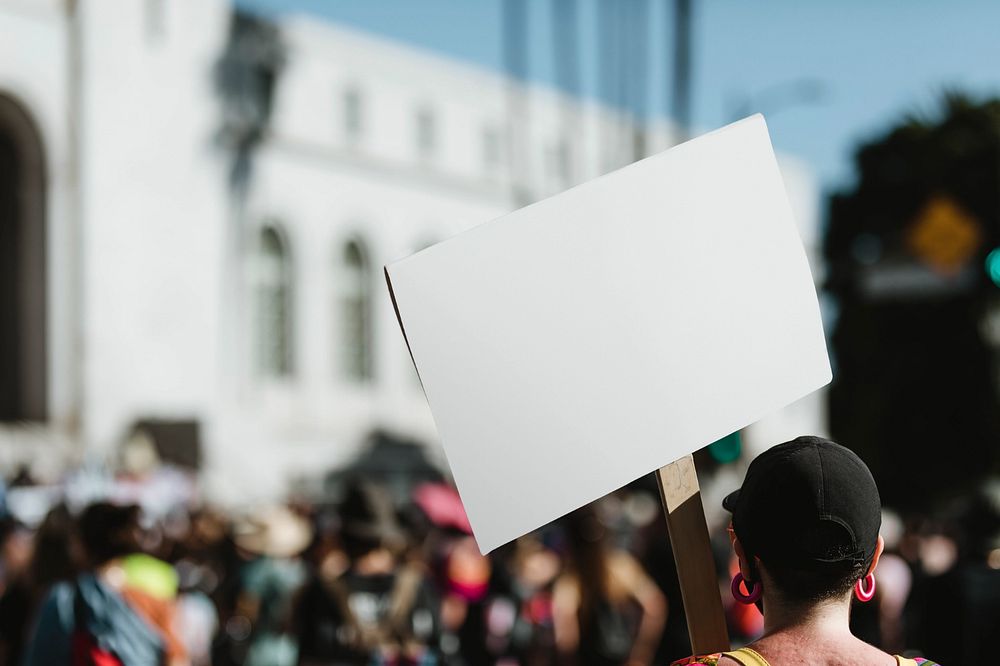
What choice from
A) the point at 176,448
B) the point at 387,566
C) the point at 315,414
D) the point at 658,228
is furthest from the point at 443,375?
the point at 315,414

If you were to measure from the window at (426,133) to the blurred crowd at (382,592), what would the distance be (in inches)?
938

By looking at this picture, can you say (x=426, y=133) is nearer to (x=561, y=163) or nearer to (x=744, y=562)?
(x=561, y=163)

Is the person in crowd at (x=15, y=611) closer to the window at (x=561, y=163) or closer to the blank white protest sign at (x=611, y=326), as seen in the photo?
the blank white protest sign at (x=611, y=326)

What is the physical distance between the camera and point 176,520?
41.3 ft

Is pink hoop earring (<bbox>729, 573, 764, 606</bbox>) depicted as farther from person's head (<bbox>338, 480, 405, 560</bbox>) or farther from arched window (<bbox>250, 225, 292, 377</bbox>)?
arched window (<bbox>250, 225, 292, 377</bbox>)

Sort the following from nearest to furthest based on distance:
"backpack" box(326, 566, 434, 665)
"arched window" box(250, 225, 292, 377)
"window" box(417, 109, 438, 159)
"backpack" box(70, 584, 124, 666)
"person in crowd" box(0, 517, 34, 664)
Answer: "backpack" box(70, 584, 124, 666) → "backpack" box(326, 566, 434, 665) → "person in crowd" box(0, 517, 34, 664) → "arched window" box(250, 225, 292, 377) → "window" box(417, 109, 438, 159)

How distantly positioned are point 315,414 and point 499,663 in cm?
2435

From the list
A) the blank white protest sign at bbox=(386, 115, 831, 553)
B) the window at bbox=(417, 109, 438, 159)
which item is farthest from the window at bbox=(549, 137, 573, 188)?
the blank white protest sign at bbox=(386, 115, 831, 553)

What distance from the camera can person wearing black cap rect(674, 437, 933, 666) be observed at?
2111 mm

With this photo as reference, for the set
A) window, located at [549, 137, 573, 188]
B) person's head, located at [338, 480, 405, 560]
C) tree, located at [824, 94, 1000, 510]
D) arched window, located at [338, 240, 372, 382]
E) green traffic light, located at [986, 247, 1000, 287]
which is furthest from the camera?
tree, located at [824, 94, 1000, 510]

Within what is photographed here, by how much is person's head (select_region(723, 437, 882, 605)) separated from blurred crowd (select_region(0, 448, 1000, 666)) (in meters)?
3.15

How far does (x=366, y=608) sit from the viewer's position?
A: 598 cm

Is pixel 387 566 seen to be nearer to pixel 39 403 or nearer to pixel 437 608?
pixel 437 608

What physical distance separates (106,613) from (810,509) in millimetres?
3241
